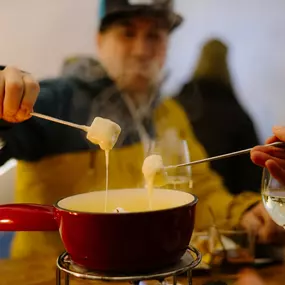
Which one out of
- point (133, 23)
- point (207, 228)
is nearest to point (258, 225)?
point (207, 228)

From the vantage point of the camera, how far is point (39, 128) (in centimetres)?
139

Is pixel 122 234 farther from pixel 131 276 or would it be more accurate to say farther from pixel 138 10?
pixel 138 10

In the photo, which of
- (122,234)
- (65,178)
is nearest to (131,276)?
(122,234)

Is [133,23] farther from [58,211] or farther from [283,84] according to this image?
[58,211]

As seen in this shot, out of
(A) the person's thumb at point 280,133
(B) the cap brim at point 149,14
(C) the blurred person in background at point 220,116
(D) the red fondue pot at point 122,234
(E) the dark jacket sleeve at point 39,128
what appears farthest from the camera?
(C) the blurred person in background at point 220,116

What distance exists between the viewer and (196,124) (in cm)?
157

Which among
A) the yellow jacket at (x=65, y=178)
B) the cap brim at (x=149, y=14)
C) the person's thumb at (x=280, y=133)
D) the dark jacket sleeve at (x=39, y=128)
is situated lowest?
the yellow jacket at (x=65, y=178)

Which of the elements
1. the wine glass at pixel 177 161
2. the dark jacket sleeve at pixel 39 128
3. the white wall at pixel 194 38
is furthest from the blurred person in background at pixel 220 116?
the wine glass at pixel 177 161

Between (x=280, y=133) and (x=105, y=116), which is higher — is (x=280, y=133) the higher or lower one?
the higher one

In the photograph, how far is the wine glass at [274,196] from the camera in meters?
0.65

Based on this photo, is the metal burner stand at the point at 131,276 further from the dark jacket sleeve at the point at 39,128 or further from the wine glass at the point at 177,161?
the dark jacket sleeve at the point at 39,128

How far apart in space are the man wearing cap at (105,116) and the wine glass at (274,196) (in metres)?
0.57

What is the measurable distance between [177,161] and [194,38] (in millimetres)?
862

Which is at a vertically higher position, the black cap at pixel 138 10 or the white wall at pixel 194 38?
the black cap at pixel 138 10
